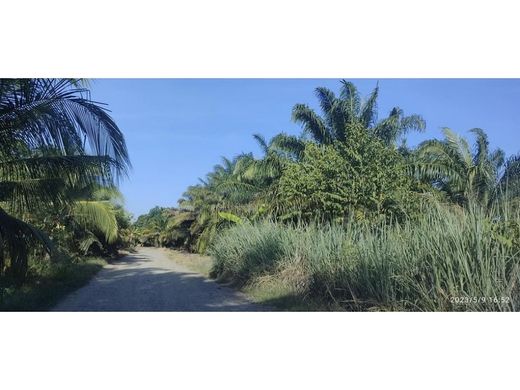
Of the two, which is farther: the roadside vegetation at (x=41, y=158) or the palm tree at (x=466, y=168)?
the palm tree at (x=466, y=168)

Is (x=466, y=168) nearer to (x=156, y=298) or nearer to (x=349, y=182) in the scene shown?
(x=349, y=182)

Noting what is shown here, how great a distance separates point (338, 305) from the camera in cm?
832

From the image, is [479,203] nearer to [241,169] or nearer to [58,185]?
[58,185]

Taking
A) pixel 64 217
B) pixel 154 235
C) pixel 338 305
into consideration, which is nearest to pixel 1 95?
pixel 338 305

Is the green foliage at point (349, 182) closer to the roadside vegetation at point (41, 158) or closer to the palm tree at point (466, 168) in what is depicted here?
the palm tree at point (466, 168)

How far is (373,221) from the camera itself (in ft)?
36.2

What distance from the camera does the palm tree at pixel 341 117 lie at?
15391 millimetres

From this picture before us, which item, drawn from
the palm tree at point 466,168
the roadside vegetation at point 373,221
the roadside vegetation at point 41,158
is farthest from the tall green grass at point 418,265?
the roadside vegetation at point 41,158

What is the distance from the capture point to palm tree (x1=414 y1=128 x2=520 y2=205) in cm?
829

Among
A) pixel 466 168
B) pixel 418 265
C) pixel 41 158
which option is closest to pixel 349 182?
pixel 466 168

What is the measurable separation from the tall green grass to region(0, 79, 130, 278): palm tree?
460cm

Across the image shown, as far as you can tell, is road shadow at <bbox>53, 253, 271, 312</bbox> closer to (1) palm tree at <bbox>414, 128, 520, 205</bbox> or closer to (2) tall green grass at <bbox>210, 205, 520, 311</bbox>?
(2) tall green grass at <bbox>210, 205, 520, 311</bbox>

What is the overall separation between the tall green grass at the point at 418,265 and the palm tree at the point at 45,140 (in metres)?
4.60

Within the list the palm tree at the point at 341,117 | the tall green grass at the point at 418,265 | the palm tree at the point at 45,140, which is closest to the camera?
the tall green grass at the point at 418,265
